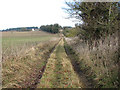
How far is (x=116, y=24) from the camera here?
9.77 metres

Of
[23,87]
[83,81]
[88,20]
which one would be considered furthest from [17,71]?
[88,20]

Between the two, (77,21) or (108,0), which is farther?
(77,21)

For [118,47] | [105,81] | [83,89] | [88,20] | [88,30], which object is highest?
[88,20]

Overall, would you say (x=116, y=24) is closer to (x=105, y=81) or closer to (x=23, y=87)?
(x=105, y=81)

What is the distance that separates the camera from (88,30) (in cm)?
1208

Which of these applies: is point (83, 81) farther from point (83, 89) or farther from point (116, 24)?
point (116, 24)

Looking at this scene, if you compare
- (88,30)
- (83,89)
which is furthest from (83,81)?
(88,30)

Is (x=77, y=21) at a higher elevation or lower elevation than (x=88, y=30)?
higher

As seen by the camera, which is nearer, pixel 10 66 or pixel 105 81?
pixel 105 81

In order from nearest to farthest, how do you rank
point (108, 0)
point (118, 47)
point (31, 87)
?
point (31, 87) < point (118, 47) < point (108, 0)

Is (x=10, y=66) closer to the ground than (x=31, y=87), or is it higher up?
higher up

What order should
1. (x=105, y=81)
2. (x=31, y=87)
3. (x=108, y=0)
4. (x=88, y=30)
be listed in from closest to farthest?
(x=105, y=81) < (x=31, y=87) < (x=108, y=0) < (x=88, y=30)

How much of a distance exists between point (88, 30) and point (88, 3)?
8.59 ft

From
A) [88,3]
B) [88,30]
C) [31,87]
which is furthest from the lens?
[88,30]
